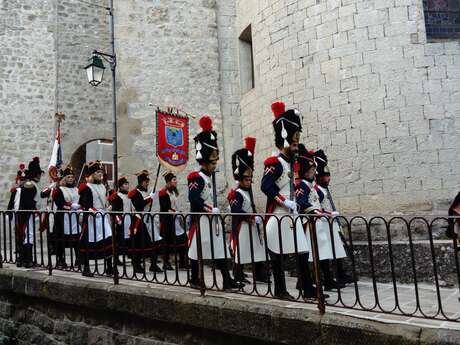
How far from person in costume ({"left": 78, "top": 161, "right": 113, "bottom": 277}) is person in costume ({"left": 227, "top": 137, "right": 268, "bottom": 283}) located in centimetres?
173

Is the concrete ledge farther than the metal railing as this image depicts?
No

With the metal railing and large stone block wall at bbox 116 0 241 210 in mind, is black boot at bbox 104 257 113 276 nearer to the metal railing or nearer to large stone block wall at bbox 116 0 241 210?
the metal railing

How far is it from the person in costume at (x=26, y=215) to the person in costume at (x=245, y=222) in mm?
3339

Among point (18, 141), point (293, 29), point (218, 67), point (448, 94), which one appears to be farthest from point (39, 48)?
point (448, 94)

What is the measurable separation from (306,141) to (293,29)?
2.16 meters

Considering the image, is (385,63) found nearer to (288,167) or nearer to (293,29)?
(293,29)

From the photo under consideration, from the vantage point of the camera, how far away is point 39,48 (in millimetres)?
14352

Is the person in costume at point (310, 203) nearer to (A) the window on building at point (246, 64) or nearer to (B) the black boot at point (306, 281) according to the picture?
(B) the black boot at point (306, 281)

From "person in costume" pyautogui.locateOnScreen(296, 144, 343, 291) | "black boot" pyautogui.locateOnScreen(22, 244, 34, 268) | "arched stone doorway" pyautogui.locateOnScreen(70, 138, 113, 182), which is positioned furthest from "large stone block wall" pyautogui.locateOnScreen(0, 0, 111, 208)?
"person in costume" pyautogui.locateOnScreen(296, 144, 343, 291)

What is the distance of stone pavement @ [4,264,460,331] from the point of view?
3.49m

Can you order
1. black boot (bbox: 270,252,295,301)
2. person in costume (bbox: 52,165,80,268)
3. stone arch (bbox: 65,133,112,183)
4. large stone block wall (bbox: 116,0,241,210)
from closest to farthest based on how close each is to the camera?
black boot (bbox: 270,252,295,301) < person in costume (bbox: 52,165,80,268) < large stone block wall (bbox: 116,0,241,210) < stone arch (bbox: 65,133,112,183)

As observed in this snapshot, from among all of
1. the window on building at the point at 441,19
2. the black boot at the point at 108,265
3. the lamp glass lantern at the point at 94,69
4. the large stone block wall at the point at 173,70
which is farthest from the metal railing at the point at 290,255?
the large stone block wall at the point at 173,70

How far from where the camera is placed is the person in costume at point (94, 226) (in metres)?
6.07

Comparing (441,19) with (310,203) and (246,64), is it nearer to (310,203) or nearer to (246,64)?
(310,203)
